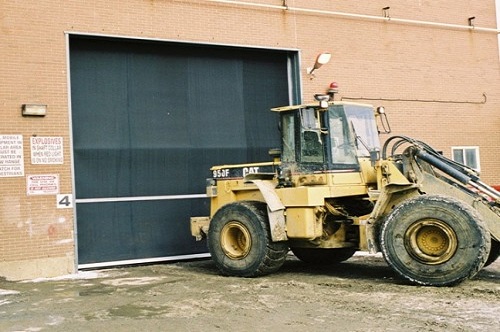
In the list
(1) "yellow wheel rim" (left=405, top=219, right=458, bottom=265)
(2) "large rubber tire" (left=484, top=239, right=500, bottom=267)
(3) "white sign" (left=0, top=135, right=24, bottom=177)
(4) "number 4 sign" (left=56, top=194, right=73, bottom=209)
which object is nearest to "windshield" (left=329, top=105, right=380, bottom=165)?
(1) "yellow wheel rim" (left=405, top=219, right=458, bottom=265)

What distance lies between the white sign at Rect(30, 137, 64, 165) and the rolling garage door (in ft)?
1.84

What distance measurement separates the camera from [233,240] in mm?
12258

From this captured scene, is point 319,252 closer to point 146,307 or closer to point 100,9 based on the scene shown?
point 146,307

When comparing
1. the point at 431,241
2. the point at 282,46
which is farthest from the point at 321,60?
the point at 431,241

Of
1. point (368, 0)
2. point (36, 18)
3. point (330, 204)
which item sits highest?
point (368, 0)

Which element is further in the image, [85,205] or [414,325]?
[85,205]

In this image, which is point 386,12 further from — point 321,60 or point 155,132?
point 155,132

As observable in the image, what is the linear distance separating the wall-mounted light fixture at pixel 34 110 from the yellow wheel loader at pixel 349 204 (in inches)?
140

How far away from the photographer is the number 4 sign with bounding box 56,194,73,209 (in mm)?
13344

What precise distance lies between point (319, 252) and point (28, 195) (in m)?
5.70

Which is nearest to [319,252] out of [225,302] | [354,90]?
[225,302]

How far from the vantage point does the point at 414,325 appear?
7594 mm

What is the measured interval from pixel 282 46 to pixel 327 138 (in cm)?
498

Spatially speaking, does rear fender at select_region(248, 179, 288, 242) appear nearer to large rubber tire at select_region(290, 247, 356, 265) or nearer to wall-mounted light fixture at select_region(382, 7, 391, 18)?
large rubber tire at select_region(290, 247, 356, 265)
